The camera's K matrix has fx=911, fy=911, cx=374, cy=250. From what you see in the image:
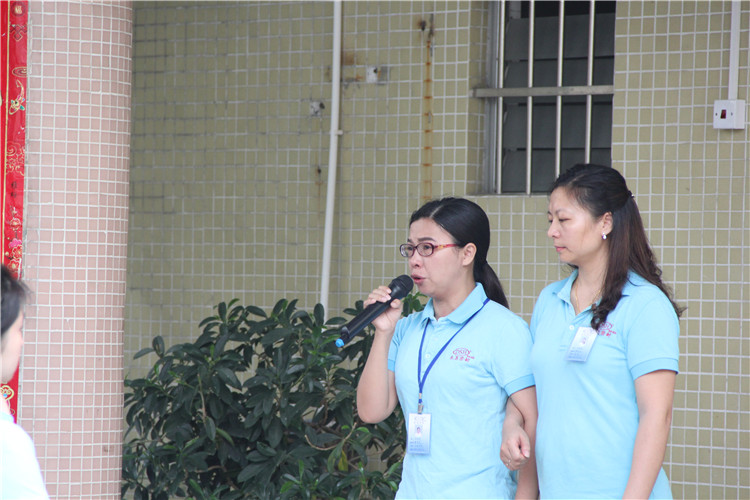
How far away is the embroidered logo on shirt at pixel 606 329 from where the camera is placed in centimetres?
226

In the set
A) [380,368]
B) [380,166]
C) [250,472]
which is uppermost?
[380,166]

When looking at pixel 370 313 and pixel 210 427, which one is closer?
pixel 370 313

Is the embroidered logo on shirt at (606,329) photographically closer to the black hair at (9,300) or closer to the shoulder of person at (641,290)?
the shoulder of person at (641,290)

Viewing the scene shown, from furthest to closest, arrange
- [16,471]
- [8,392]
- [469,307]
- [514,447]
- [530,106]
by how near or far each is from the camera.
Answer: [530,106] < [8,392] < [469,307] < [514,447] < [16,471]

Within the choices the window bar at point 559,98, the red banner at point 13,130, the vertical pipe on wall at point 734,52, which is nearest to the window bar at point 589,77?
the window bar at point 559,98

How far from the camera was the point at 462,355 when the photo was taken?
2488 millimetres

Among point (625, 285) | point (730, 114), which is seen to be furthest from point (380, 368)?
point (730, 114)

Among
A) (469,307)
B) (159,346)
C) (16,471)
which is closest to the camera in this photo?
(16,471)

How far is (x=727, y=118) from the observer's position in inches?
168

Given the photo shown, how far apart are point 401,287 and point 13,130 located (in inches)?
74.6

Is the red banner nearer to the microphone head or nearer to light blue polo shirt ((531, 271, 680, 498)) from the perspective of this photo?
the microphone head

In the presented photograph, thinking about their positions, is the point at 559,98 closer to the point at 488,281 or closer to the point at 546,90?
the point at 546,90

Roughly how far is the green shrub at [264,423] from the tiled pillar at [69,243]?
73 cm

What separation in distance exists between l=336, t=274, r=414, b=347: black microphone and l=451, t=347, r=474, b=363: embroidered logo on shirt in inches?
10.4
